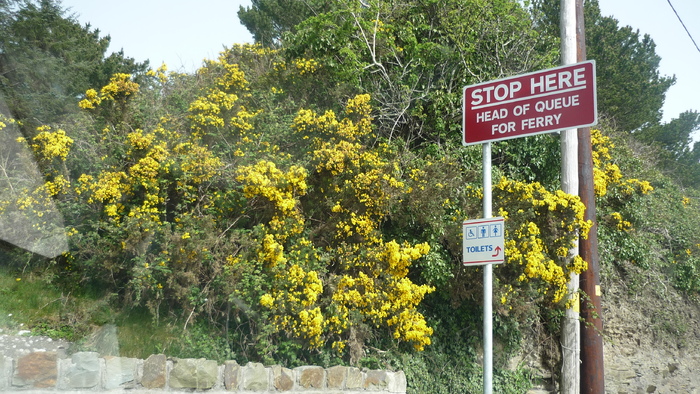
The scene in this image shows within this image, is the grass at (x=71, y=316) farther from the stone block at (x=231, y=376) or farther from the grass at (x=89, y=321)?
the stone block at (x=231, y=376)

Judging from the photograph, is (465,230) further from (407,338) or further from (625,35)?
(625,35)

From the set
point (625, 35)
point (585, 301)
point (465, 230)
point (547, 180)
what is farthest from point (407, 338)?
point (625, 35)

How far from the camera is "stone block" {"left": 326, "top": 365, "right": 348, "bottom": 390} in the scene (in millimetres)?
5941

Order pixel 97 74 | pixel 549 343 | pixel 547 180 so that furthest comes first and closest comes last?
pixel 97 74 < pixel 547 180 < pixel 549 343

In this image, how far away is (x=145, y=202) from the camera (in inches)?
335

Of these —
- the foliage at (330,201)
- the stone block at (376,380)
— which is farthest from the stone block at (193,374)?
the foliage at (330,201)

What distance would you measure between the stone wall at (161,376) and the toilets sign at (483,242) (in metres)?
1.67

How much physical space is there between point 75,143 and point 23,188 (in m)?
1.21

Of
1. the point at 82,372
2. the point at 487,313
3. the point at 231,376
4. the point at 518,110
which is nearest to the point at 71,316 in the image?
the point at 231,376

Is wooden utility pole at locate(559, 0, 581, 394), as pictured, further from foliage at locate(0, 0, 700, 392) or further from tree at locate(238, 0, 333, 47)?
tree at locate(238, 0, 333, 47)

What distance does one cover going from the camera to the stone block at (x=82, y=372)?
425 centimetres

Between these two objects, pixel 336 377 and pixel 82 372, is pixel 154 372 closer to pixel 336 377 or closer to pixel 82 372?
pixel 82 372

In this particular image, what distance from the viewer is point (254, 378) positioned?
17.6 ft

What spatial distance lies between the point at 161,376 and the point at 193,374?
27 centimetres
